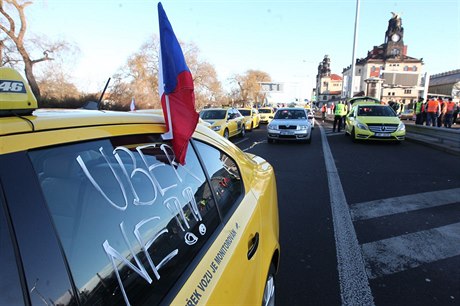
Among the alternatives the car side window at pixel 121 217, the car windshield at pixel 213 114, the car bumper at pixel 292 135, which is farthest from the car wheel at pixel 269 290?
the car windshield at pixel 213 114

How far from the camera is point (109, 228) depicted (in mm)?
1228

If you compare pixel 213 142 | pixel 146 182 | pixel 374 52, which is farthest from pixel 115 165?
pixel 374 52

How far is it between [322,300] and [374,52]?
121 m

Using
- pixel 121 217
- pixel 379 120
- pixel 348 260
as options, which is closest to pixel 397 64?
pixel 379 120

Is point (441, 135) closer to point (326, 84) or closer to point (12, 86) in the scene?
point (12, 86)

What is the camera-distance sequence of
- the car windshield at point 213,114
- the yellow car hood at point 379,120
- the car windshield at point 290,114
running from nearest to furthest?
the yellow car hood at point 379,120 < the car windshield at point 290,114 < the car windshield at point 213,114

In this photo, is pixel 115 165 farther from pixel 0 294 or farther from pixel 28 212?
pixel 0 294

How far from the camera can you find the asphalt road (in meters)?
3.00

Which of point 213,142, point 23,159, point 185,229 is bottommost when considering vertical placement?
point 185,229

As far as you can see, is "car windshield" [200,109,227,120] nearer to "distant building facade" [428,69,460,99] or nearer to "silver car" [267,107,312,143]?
"silver car" [267,107,312,143]

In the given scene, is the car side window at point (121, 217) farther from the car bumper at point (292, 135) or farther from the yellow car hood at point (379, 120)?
the yellow car hood at point (379, 120)

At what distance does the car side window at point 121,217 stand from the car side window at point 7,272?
0.16 m

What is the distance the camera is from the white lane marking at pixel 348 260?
9.55 ft

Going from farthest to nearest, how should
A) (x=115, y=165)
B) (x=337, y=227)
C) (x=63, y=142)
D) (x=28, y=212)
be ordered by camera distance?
(x=337, y=227) → (x=115, y=165) → (x=63, y=142) → (x=28, y=212)
